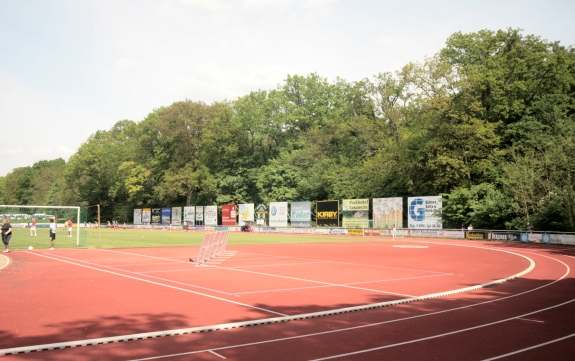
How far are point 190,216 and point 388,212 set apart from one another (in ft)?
140

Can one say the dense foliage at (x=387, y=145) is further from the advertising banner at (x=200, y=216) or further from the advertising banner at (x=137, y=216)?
the advertising banner at (x=200, y=216)

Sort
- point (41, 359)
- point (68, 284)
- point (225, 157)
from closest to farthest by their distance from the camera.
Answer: point (41, 359) → point (68, 284) → point (225, 157)

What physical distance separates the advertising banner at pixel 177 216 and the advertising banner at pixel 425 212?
4854cm

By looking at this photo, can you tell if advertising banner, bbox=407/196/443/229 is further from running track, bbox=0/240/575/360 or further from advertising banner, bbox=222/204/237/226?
advertising banner, bbox=222/204/237/226

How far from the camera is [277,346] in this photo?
30.5 feet

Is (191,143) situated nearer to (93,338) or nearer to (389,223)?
(389,223)

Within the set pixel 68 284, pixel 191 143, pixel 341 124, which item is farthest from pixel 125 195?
pixel 68 284

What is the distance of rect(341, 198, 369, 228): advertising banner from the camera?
58812mm

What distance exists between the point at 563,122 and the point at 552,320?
153 feet

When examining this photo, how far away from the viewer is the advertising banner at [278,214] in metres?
69.3

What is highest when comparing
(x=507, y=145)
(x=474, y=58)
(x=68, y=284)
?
(x=474, y=58)

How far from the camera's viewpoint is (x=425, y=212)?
5272cm

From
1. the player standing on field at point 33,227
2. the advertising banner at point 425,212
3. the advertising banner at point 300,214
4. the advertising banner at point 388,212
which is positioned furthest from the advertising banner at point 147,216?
the advertising banner at point 425,212

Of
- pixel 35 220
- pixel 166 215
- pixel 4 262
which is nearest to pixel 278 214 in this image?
pixel 35 220
